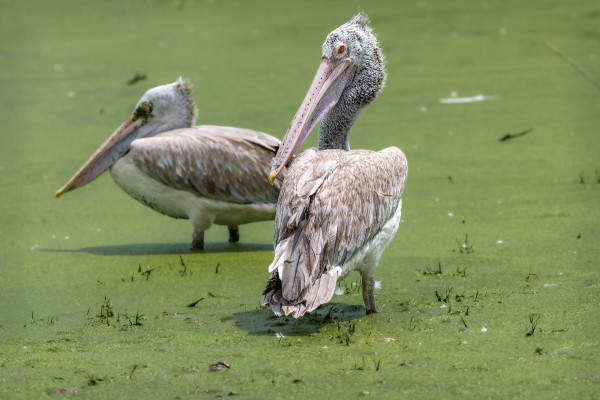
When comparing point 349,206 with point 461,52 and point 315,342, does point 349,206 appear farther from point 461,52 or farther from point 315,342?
point 461,52

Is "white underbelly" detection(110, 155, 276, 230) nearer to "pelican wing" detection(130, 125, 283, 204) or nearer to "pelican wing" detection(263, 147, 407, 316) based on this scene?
"pelican wing" detection(130, 125, 283, 204)

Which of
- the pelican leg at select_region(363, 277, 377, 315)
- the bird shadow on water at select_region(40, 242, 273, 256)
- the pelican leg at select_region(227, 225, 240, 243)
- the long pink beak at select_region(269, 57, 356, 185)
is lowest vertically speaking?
the bird shadow on water at select_region(40, 242, 273, 256)

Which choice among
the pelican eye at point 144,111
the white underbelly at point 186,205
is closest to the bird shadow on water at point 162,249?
the white underbelly at point 186,205

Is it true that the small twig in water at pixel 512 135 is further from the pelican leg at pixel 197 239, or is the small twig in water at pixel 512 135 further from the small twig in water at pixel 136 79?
the small twig in water at pixel 136 79

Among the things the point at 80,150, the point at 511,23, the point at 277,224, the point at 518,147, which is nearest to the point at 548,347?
the point at 277,224

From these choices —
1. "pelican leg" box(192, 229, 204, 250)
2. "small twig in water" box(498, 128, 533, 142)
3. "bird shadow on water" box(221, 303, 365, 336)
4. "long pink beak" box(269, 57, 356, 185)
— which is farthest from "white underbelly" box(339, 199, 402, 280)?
"small twig in water" box(498, 128, 533, 142)

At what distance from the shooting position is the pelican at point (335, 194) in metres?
4.30

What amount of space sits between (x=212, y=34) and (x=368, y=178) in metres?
8.60

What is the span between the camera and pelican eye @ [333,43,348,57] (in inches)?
207

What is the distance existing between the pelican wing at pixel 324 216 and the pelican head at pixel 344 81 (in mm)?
382

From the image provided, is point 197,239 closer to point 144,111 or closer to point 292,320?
point 144,111

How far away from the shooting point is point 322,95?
17.3ft

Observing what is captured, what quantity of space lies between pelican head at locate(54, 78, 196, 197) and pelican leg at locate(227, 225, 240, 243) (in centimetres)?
86

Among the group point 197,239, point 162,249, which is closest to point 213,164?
point 197,239
